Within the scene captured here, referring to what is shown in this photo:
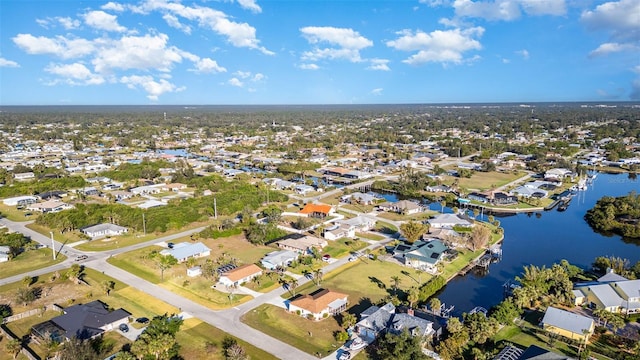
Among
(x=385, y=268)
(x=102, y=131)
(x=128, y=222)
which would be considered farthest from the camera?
(x=102, y=131)

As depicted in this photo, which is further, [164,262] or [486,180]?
[486,180]

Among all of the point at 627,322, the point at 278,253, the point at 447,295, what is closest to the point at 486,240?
the point at 447,295

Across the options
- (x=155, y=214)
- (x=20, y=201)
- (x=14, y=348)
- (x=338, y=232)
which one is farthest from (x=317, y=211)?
(x=20, y=201)

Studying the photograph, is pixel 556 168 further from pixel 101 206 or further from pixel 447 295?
pixel 101 206

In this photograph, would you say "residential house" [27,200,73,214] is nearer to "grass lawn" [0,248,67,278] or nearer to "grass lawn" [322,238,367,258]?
"grass lawn" [0,248,67,278]

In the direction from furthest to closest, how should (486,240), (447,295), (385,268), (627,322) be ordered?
(486,240), (385,268), (447,295), (627,322)

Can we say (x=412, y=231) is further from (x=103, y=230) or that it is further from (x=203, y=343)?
(x=103, y=230)

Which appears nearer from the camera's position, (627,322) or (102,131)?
(627,322)
